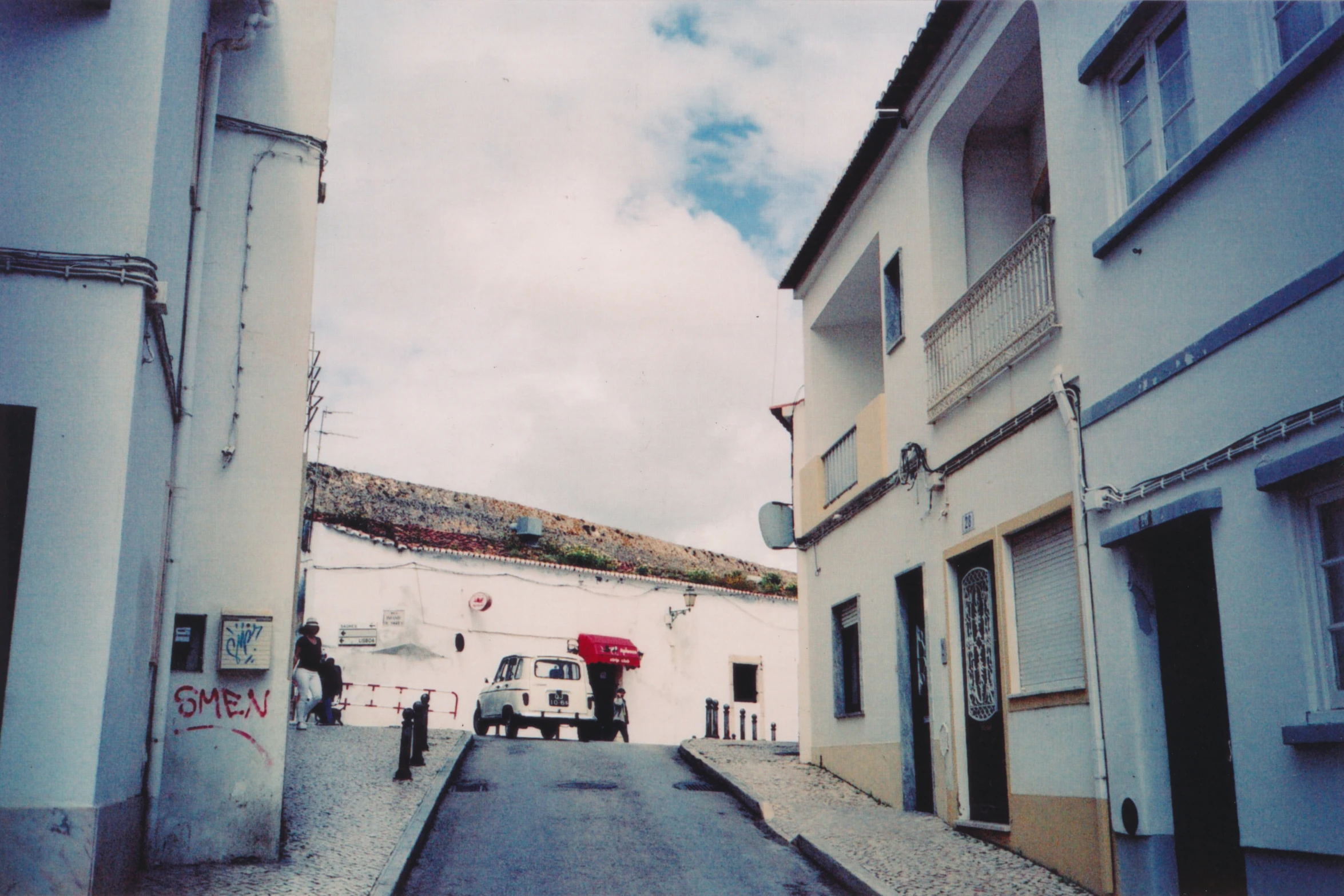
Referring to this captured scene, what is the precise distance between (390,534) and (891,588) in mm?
17694

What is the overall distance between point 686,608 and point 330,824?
21339mm

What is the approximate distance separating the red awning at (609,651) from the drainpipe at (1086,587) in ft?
68.6

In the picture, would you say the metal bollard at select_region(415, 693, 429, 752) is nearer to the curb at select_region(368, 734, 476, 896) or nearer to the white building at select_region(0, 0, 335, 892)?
the curb at select_region(368, 734, 476, 896)

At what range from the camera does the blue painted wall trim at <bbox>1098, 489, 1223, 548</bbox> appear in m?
6.88

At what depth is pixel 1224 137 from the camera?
6820 millimetres

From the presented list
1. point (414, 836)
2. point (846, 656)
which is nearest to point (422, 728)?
point (414, 836)

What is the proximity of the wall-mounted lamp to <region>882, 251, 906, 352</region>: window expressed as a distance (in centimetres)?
1862

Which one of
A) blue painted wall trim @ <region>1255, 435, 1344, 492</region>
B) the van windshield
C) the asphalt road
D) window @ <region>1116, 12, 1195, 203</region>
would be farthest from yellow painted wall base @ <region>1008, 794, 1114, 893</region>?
the van windshield

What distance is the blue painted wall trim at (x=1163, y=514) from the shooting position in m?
6.88

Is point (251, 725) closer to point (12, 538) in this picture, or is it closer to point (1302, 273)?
point (12, 538)

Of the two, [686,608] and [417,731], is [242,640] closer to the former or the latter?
[417,731]

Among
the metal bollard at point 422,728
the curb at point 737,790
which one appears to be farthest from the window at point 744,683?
the metal bollard at point 422,728

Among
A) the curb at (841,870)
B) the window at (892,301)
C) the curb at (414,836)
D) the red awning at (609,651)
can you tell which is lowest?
the curb at (841,870)

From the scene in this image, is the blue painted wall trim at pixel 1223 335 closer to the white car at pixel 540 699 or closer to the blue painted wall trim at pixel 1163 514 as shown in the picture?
the blue painted wall trim at pixel 1163 514
